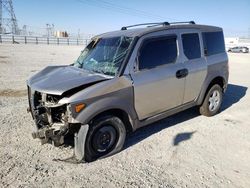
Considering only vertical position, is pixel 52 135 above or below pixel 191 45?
below

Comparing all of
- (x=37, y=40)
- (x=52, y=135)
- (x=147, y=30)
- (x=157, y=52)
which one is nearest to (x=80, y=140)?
(x=52, y=135)

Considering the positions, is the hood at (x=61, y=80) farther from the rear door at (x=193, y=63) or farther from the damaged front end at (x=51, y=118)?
the rear door at (x=193, y=63)

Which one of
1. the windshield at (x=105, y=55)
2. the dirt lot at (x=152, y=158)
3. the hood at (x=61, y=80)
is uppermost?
the windshield at (x=105, y=55)

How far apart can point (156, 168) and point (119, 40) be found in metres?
2.26

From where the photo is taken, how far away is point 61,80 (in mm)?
3945

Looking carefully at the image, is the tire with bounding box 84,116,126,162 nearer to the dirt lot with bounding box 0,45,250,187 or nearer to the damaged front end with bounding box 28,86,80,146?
the dirt lot with bounding box 0,45,250,187

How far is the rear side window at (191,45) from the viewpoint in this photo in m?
4.91

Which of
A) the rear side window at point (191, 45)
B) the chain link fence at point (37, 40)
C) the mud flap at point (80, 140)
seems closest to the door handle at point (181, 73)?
the rear side window at point (191, 45)

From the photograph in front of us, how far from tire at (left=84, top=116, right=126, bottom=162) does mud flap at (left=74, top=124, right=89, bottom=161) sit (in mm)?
64

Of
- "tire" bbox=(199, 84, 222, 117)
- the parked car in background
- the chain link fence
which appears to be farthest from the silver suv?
the parked car in background

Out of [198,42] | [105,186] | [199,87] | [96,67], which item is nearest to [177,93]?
[199,87]

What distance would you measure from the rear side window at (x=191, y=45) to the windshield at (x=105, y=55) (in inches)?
50.0

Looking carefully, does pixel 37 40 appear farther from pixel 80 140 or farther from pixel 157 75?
pixel 80 140

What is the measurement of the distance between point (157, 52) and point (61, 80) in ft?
5.64
